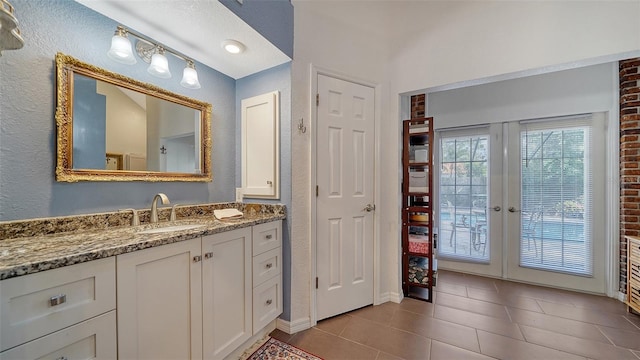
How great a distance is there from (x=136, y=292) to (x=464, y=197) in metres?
3.57

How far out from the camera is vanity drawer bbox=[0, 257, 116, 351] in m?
0.72

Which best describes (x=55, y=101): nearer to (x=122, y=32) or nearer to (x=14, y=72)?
(x=14, y=72)

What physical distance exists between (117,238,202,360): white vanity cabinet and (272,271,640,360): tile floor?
85 centimetres

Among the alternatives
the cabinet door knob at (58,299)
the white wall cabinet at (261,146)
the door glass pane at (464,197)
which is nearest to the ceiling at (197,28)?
the white wall cabinet at (261,146)

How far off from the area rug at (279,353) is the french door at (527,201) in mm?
2560

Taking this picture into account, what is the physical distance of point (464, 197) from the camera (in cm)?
322

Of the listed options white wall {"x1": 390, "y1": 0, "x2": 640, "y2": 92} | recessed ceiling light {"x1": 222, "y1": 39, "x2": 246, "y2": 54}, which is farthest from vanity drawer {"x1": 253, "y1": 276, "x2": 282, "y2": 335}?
white wall {"x1": 390, "y1": 0, "x2": 640, "y2": 92}

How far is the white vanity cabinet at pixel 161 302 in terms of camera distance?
996 mm

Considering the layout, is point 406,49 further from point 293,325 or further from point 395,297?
point 293,325

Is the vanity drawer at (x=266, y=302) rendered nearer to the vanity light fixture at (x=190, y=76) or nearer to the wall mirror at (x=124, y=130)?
the wall mirror at (x=124, y=130)

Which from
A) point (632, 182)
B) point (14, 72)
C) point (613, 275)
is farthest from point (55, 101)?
point (613, 275)

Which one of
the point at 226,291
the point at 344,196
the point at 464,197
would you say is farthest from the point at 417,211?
the point at 226,291

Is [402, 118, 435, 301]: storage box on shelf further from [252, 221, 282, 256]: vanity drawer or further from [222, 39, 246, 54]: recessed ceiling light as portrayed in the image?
[222, 39, 246, 54]: recessed ceiling light

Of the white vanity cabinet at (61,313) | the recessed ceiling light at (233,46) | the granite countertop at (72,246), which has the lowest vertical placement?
the white vanity cabinet at (61,313)
